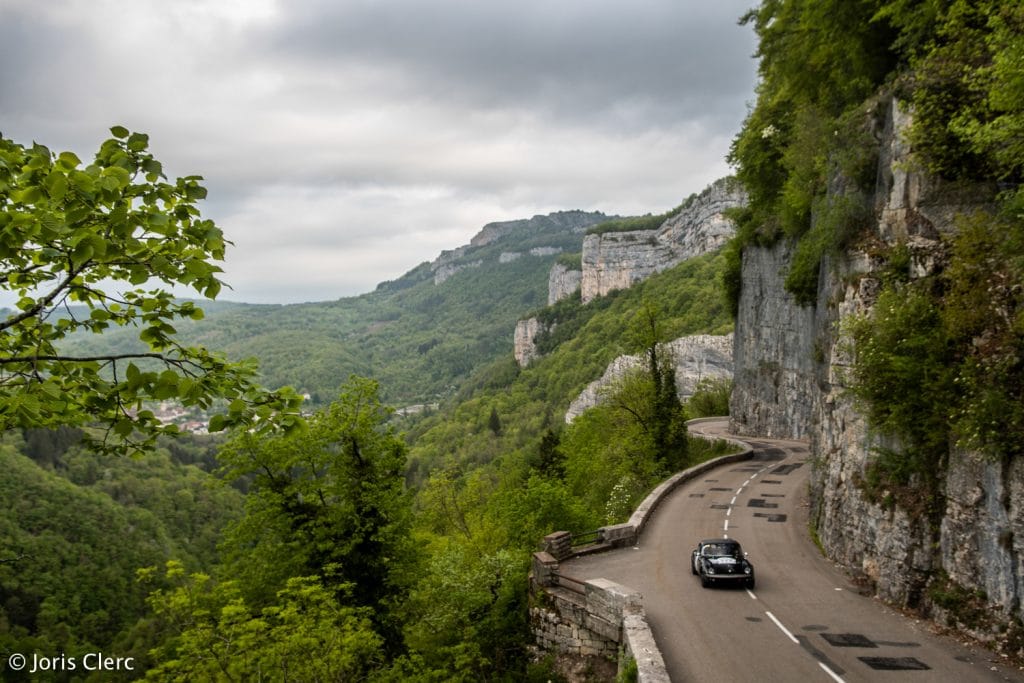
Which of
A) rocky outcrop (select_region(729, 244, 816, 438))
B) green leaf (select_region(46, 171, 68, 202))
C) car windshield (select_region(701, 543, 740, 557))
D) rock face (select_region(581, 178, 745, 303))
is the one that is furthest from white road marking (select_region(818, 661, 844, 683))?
rock face (select_region(581, 178, 745, 303))

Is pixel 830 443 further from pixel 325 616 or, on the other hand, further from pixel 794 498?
pixel 325 616

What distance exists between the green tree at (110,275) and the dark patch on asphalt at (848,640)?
1236 cm

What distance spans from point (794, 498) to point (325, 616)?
19568 mm

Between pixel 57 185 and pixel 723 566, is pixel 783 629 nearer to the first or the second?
pixel 723 566

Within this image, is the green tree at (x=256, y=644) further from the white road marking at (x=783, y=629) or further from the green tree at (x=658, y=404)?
the green tree at (x=658, y=404)

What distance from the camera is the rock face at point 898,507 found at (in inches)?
399

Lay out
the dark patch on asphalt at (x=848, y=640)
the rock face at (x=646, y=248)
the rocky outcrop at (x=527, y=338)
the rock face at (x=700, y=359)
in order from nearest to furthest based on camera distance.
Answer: the dark patch on asphalt at (x=848, y=640), the rock face at (x=700, y=359), the rock face at (x=646, y=248), the rocky outcrop at (x=527, y=338)

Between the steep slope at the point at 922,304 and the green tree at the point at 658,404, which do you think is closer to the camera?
the steep slope at the point at 922,304

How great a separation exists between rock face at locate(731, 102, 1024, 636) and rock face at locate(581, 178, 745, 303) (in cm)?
14052

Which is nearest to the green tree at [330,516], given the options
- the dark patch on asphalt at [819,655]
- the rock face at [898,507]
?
the dark patch on asphalt at [819,655]

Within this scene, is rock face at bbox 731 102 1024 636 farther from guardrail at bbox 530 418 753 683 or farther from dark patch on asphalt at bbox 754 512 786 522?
guardrail at bbox 530 418 753 683

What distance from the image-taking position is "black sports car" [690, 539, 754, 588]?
14734 millimetres

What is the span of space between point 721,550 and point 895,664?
16.8 ft

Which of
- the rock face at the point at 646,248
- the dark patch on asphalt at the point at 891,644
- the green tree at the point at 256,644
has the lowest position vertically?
the green tree at the point at 256,644
